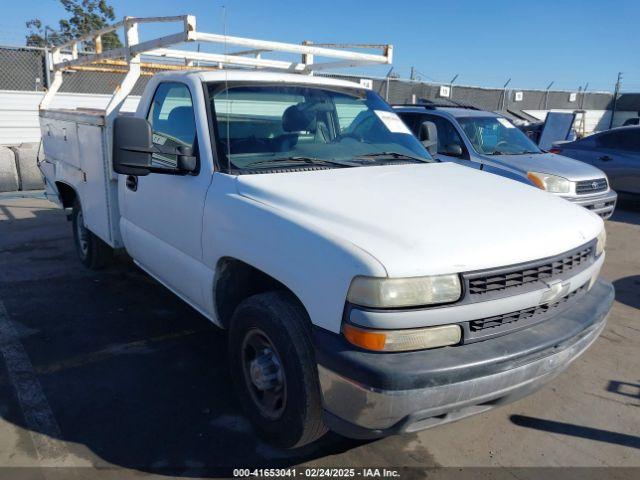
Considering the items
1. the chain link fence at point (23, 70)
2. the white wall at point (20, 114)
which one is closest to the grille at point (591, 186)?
the white wall at point (20, 114)

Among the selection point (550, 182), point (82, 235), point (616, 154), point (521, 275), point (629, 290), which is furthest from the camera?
point (616, 154)

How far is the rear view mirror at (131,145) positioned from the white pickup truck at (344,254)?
0.01m

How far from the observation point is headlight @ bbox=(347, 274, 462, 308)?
2.19 metres

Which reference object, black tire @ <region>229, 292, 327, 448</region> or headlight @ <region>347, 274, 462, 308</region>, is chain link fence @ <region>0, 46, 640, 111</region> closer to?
black tire @ <region>229, 292, 327, 448</region>

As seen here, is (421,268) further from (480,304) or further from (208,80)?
(208,80)

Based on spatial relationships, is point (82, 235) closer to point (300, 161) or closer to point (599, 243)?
point (300, 161)

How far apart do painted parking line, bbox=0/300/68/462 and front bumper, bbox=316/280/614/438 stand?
1636mm

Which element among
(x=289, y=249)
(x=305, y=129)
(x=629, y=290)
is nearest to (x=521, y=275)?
(x=289, y=249)

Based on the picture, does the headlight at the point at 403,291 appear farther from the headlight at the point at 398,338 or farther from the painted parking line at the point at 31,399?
the painted parking line at the point at 31,399

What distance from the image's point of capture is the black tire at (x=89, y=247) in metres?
5.52

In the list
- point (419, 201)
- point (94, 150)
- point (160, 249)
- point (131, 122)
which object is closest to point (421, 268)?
point (419, 201)

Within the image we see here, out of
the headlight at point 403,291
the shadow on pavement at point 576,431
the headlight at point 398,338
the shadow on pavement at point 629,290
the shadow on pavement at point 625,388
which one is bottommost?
the shadow on pavement at point 576,431

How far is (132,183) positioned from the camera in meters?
4.13

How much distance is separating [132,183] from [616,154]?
9452mm
